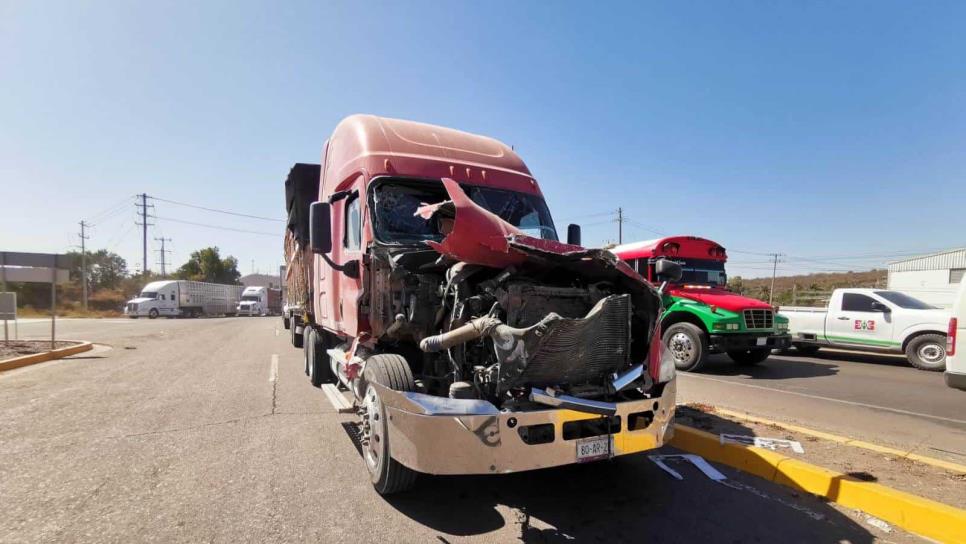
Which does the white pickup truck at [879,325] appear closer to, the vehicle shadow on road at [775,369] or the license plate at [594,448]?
the vehicle shadow on road at [775,369]

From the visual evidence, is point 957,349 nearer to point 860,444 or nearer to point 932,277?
point 860,444

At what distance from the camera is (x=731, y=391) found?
725cm

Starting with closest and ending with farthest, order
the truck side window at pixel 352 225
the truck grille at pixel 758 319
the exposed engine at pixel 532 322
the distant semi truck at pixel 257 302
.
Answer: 1. the exposed engine at pixel 532 322
2. the truck side window at pixel 352 225
3. the truck grille at pixel 758 319
4. the distant semi truck at pixel 257 302

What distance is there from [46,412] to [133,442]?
2.28 metres

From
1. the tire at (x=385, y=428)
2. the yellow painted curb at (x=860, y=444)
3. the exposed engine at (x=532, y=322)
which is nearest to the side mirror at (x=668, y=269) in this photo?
the exposed engine at (x=532, y=322)

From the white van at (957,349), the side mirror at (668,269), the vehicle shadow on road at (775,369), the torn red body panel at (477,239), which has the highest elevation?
the torn red body panel at (477,239)

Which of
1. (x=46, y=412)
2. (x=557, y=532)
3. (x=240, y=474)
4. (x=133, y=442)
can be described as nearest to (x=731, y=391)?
(x=557, y=532)

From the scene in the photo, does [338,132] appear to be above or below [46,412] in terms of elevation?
above

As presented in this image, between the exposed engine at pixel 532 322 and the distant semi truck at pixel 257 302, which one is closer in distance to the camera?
the exposed engine at pixel 532 322

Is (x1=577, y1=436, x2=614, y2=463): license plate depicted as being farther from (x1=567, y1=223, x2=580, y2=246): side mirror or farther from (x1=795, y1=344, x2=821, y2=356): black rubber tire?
(x1=795, y1=344, x2=821, y2=356): black rubber tire

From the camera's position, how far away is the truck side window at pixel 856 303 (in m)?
10.7

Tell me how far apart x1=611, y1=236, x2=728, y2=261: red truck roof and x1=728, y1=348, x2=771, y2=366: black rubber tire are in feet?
6.96

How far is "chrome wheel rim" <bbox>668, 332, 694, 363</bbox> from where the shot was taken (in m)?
9.16

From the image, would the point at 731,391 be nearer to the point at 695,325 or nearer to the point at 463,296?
the point at 695,325
